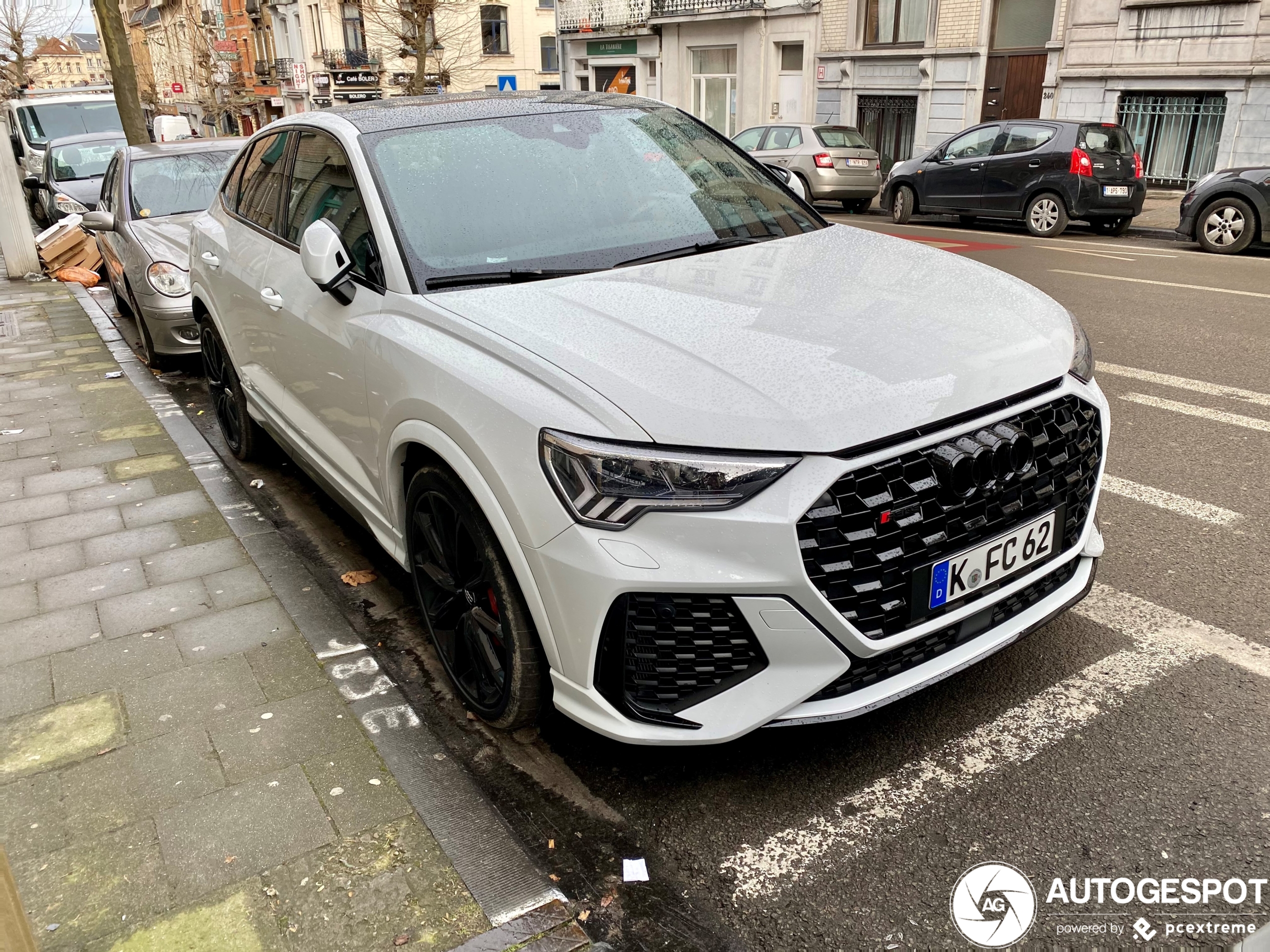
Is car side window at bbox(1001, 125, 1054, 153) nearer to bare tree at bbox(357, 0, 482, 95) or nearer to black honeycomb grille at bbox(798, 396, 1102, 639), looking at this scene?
black honeycomb grille at bbox(798, 396, 1102, 639)

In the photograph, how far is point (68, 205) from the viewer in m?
13.4

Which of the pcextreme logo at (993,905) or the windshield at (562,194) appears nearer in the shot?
the pcextreme logo at (993,905)

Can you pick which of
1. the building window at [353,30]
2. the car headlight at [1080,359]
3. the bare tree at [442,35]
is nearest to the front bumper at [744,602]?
the car headlight at [1080,359]

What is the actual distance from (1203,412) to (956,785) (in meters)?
3.89

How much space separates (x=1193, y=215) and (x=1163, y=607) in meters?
10.8

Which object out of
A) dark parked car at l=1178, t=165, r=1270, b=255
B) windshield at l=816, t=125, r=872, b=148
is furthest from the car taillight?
windshield at l=816, t=125, r=872, b=148

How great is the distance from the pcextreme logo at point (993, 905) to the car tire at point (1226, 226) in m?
11.9

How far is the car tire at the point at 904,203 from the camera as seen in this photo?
16.8 metres

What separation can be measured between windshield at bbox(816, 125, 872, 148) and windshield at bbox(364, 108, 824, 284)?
52.8ft

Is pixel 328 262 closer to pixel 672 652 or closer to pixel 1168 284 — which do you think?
pixel 672 652

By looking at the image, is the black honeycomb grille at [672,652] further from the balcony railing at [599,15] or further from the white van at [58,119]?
the balcony railing at [599,15]

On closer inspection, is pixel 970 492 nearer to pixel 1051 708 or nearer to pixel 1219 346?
pixel 1051 708

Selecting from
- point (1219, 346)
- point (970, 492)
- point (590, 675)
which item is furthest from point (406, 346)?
point (1219, 346)

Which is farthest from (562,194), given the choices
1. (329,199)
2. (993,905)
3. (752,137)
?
(752,137)
